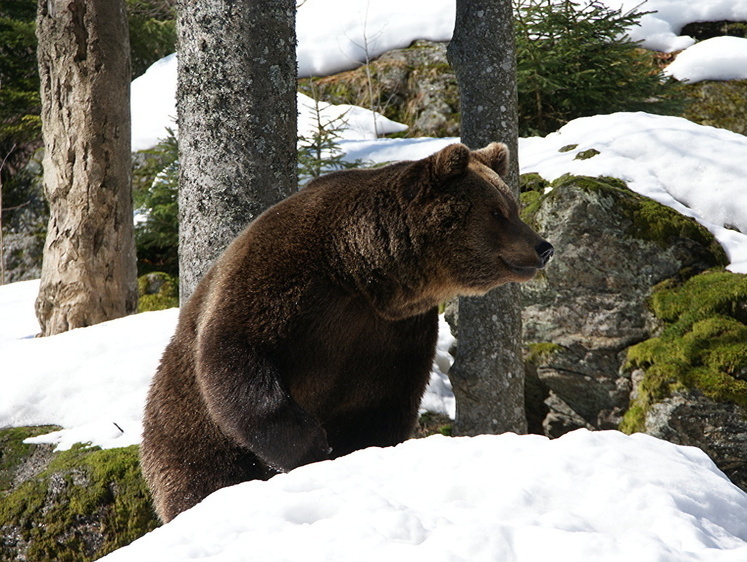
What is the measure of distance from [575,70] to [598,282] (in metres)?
4.60

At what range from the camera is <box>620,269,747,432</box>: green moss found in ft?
16.3

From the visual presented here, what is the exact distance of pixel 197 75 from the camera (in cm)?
443

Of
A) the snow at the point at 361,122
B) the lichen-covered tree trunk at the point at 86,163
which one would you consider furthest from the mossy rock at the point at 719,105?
the lichen-covered tree trunk at the point at 86,163

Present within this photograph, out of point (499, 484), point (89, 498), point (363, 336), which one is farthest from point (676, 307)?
point (89, 498)

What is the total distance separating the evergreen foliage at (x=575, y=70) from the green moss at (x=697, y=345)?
4251 millimetres

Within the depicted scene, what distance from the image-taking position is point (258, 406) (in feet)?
10.0

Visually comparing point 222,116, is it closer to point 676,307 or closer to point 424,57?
point 676,307

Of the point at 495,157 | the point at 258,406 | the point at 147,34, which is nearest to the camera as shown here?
the point at 258,406

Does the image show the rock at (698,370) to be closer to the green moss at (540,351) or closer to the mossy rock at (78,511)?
the green moss at (540,351)

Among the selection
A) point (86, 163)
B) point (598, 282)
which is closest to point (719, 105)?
point (598, 282)

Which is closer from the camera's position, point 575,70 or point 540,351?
point 540,351

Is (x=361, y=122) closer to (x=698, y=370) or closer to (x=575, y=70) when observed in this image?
(x=575, y=70)

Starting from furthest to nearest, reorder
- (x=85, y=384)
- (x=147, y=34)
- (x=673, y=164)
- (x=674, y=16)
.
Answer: (x=147, y=34) < (x=674, y=16) < (x=673, y=164) < (x=85, y=384)

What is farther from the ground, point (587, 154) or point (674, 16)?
point (674, 16)
